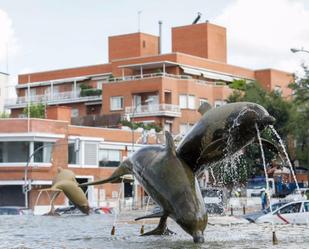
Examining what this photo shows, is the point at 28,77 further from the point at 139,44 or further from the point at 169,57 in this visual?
the point at 169,57

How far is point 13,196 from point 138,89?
88.8 feet

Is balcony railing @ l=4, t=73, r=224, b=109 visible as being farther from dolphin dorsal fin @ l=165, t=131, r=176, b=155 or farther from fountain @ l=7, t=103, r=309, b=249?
dolphin dorsal fin @ l=165, t=131, r=176, b=155

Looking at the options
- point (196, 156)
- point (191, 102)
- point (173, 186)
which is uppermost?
point (191, 102)

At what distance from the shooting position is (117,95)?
92438 millimetres

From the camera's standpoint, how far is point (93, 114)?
325ft

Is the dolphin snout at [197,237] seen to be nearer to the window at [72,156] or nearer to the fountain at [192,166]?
the fountain at [192,166]

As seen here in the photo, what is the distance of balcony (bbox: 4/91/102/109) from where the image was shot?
99.5 m

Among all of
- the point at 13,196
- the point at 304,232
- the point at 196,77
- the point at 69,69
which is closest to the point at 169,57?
the point at 196,77

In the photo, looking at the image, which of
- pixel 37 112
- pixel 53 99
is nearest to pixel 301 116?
pixel 37 112

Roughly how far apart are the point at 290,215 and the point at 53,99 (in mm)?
77212

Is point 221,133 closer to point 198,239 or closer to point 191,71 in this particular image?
point 198,239

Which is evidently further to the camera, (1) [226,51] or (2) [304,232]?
(1) [226,51]

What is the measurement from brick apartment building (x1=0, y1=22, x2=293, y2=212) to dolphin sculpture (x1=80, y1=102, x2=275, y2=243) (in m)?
50.2

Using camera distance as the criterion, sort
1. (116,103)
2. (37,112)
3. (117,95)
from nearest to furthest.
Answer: (37,112), (117,95), (116,103)
